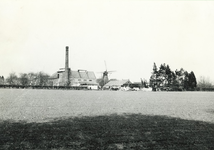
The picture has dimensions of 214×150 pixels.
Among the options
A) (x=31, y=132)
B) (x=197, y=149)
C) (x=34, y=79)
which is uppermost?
(x=34, y=79)

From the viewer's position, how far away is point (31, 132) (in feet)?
30.9

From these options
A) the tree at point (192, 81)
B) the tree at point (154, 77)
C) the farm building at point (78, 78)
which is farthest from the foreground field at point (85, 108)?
the farm building at point (78, 78)

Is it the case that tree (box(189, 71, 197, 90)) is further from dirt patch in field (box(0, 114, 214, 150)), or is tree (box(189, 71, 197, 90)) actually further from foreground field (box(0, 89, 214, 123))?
dirt patch in field (box(0, 114, 214, 150))

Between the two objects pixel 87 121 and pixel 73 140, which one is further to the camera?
pixel 87 121

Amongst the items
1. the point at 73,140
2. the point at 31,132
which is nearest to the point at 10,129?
the point at 31,132

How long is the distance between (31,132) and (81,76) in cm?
9929

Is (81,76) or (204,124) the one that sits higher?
(81,76)

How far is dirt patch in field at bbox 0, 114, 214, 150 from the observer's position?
27.2ft

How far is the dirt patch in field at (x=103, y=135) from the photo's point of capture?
27.2 ft

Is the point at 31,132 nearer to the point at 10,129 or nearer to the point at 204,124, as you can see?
the point at 10,129

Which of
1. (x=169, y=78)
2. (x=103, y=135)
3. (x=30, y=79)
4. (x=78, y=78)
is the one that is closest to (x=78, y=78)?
(x=78, y=78)

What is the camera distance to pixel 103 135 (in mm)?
9562

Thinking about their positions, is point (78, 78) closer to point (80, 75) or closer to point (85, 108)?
point (80, 75)

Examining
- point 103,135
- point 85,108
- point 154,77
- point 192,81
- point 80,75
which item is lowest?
point 103,135
